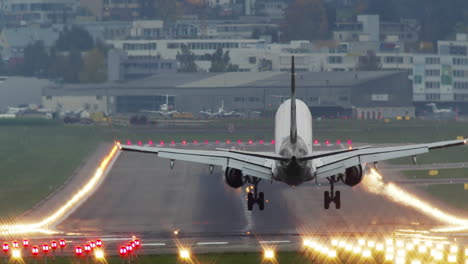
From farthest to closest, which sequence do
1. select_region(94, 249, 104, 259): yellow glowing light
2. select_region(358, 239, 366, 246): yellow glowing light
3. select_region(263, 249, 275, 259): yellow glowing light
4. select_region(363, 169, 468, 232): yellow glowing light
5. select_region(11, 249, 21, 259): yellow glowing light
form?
select_region(363, 169, 468, 232): yellow glowing light
select_region(358, 239, 366, 246): yellow glowing light
select_region(11, 249, 21, 259): yellow glowing light
select_region(263, 249, 275, 259): yellow glowing light
select_region(94, 249, 104, 259): yellow glowing light

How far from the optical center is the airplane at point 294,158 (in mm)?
78375

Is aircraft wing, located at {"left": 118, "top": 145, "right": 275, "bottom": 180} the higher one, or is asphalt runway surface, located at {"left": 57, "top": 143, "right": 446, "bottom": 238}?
aircraft wing, located at {"left": 118, "top": 145, "right": 275, "bottom": 180}

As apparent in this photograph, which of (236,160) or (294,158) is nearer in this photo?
(294,158)

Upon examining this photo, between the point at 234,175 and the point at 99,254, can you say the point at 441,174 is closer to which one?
the point at 234,175

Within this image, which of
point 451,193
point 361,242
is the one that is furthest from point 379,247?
point 451,193

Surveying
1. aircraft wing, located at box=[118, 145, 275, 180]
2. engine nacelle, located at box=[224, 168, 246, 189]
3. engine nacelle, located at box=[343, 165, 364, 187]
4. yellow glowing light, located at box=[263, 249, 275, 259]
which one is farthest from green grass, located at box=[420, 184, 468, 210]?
aircraft wing, located at box=[118, 145, 275, 180]

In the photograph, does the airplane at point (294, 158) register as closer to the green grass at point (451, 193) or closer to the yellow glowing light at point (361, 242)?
the yellow glowing light at point (361, 242)

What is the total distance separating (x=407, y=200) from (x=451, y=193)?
7.38 metres

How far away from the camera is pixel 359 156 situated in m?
81.4

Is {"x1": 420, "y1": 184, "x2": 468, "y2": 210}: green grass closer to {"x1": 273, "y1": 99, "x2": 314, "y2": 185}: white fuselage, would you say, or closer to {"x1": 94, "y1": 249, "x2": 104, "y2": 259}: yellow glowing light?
{"x1": 273, "y1": 99, "x2": 314, "y2": 185}: white fuselage

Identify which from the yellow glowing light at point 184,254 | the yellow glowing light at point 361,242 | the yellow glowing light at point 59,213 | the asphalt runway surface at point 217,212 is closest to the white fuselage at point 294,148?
the yellow glowing light at point 361,242

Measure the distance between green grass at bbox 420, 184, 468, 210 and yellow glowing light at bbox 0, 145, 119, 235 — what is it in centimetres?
2789

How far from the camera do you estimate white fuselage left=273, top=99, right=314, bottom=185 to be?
78188 mm

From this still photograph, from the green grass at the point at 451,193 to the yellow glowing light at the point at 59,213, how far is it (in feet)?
91.5
